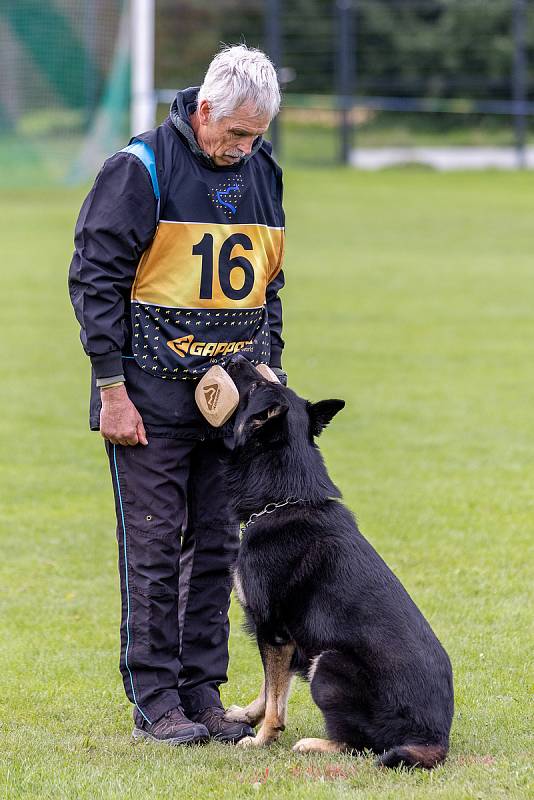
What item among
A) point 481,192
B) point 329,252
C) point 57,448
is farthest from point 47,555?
point 481,192

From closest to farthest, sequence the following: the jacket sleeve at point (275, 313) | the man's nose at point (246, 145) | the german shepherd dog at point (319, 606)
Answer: the german shepherd dog at point (319, 606) < the man's nose at point (246, 145) < the jacket sleeve at point (275, 313)

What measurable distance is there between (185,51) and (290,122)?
41.0 ft

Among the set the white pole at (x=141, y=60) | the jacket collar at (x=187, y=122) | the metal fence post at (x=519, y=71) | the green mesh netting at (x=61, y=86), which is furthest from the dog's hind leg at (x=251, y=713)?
the metal fence post at (x=519, y=71)

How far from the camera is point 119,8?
27062mm

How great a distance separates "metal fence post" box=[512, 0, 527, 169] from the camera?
118 feet

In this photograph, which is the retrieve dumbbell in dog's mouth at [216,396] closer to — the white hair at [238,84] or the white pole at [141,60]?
the white hair at [238,84]

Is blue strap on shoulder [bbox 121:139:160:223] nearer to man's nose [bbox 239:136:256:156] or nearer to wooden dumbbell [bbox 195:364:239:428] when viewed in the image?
man's nose [bbox 239:136:256:156]

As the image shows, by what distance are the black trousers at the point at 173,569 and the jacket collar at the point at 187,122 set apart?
1.06 m

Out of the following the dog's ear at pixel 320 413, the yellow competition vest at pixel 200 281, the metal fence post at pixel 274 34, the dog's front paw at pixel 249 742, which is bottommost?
the dog's front paw at pixel 249 742

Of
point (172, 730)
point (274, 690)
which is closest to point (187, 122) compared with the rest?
point (274, 690)

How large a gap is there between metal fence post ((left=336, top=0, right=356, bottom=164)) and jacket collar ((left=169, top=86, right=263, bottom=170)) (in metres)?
32.4

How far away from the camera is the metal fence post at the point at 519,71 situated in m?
36.1

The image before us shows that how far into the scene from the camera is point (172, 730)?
4703mm

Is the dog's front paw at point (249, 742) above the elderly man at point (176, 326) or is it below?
below
